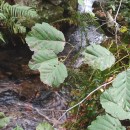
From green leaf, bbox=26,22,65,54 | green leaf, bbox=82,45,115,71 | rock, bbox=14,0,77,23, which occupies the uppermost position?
green leaf, bbox=26,22,65,54

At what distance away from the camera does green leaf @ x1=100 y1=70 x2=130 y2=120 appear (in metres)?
0.77

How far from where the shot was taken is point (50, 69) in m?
0.85

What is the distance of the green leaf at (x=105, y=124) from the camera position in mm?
788

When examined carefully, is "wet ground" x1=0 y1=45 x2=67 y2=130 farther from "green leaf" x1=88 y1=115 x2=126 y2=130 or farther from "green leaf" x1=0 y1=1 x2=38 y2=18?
"green leaf" x1=88 y1=115 x2=126 y2=130

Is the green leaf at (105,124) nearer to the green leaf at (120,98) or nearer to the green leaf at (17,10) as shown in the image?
the green leaf at (120,98)

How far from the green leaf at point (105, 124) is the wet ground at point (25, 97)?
2.19 metres

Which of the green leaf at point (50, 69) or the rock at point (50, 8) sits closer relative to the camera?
the green leaf at point (50, 69)

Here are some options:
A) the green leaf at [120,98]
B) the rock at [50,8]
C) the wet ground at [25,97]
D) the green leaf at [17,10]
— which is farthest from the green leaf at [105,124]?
the rock at [50,8]

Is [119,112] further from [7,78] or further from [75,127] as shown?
[7,78]

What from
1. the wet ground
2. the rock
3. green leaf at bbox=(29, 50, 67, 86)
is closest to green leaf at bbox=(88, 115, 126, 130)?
green leaf at bbox=(29, 50, 67, 86)

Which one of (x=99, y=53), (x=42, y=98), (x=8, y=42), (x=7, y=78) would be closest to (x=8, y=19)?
(x=8, y=42)

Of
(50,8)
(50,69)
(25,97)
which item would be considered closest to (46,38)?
(50,69)

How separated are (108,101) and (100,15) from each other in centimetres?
600

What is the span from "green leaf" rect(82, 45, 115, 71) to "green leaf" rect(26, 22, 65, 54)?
3.9 inches
